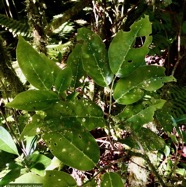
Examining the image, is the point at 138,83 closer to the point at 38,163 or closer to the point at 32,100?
the point at 32,100

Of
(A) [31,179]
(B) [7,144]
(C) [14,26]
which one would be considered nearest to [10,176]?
(B) [7,144]

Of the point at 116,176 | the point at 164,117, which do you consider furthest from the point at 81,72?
the point at 164,117

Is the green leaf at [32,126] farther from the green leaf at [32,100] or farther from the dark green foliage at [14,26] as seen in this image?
the dark green foliage at [14,26]

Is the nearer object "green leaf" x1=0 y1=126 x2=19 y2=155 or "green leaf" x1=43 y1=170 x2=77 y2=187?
"green leaf" x1=43 y1=170 x2=77 y2=187

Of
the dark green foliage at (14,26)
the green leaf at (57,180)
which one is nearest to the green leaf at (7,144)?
the green leaf at (57,180)

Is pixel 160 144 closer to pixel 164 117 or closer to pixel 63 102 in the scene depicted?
pixel 164 117

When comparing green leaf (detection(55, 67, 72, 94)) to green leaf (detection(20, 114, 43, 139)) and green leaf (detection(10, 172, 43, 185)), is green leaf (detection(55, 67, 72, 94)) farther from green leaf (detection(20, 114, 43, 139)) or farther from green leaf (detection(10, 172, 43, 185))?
green leaf (detection(10, 172, 43, 185))

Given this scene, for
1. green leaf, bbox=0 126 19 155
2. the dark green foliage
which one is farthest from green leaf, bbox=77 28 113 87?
the dark green foliage
